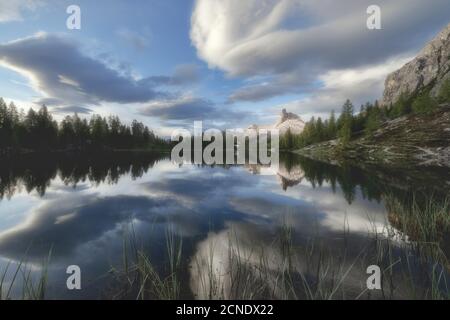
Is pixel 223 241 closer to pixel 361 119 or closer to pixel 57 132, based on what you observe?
pixel 57 132

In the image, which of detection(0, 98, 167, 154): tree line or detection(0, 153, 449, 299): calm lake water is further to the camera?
detection(0, 98, 167, 154): tree line

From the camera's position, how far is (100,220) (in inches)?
635

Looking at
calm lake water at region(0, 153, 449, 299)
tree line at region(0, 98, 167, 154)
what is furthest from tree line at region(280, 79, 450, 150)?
tree line at region(0, 98, 167, 154)

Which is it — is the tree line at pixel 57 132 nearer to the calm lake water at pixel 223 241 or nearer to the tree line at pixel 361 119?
the calm lake water at pixel 223 241

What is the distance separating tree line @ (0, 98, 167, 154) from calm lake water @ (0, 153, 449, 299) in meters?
71.9

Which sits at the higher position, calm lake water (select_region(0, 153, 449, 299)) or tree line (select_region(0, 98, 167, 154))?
tree line (select_region(0, 98, 167, 154))

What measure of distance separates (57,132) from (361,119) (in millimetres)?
148113

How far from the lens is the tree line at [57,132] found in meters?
77.0

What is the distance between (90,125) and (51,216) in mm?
128398

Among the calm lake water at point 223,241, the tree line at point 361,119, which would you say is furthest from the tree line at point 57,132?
the tree line at point 361,119

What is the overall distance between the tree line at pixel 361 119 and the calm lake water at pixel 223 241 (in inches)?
3427

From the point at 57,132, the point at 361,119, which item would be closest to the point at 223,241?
the point at 57,132

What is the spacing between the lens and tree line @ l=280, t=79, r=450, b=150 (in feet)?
299

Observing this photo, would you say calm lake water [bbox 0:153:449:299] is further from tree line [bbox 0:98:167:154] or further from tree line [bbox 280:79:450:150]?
tree line [bbox 280:79:450:150]
